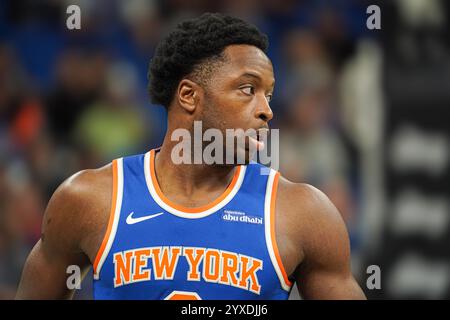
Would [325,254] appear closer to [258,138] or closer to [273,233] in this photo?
[273,233]

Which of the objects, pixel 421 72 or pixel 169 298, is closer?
pixel 169 298

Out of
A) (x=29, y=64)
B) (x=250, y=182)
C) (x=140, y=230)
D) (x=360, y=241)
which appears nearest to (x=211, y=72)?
(x=250, y=182)

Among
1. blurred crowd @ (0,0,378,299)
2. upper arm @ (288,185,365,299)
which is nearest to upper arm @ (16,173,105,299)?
upper arm @ (288,185,365,299)

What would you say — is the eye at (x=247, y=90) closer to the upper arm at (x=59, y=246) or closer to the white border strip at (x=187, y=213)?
the white border strip at (x=187, y=213)

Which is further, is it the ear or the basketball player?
the ear

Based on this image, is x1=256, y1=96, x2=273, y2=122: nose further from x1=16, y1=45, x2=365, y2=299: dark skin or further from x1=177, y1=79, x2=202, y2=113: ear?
x1=177, y1=79, x2=202, y2=113: ear

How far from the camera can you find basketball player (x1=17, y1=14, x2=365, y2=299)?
3.89 m

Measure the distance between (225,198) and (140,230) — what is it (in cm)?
44

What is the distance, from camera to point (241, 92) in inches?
158

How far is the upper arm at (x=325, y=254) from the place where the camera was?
3889 millimetres

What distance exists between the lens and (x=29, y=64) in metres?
8.73

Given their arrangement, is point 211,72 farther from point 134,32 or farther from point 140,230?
point 134,32

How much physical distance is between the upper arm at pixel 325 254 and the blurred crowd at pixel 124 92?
3377mm

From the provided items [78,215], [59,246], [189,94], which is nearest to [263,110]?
[189,94]
